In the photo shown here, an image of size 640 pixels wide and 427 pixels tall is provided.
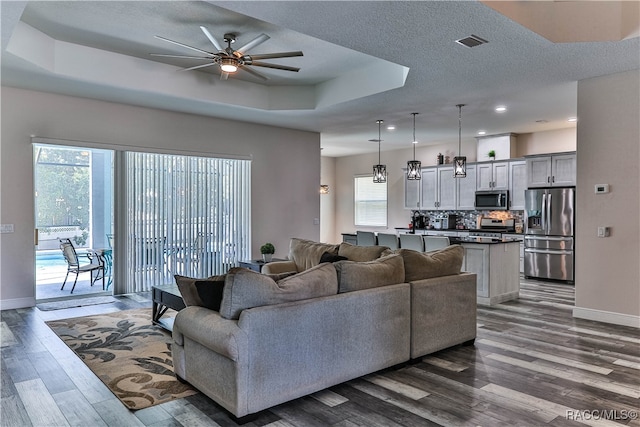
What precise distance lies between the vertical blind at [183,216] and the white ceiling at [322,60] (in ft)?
3.20

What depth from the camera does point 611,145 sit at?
5098 mm

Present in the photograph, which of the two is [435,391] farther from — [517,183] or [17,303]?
[517,183]

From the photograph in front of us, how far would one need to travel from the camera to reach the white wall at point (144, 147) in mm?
5750

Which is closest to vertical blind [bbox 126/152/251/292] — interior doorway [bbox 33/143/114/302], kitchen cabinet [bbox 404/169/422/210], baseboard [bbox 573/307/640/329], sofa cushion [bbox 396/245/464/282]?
interior doorway [bbox 33/143/114/302]

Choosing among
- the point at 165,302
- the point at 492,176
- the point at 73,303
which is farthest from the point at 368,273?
the point at 492,176

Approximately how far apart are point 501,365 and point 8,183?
247 inches

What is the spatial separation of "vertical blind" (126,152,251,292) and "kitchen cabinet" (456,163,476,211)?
494cm

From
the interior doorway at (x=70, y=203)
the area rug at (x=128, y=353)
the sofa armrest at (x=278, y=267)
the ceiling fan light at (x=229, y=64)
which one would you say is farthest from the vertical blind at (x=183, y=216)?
the ceiling fan light at (x=229, y=64)

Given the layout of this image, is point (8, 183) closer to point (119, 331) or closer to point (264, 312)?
point (119, 331)

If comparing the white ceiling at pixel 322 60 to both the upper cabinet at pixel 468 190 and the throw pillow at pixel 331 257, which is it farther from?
the throw pillow at pixel 331 257

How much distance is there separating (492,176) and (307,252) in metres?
5.66

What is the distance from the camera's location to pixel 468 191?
32.3 ft

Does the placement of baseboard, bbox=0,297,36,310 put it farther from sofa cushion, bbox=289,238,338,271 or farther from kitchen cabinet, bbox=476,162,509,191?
kitchen cabinet, bbox=476,162,509,191

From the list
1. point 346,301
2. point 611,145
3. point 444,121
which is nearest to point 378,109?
point 444,121
